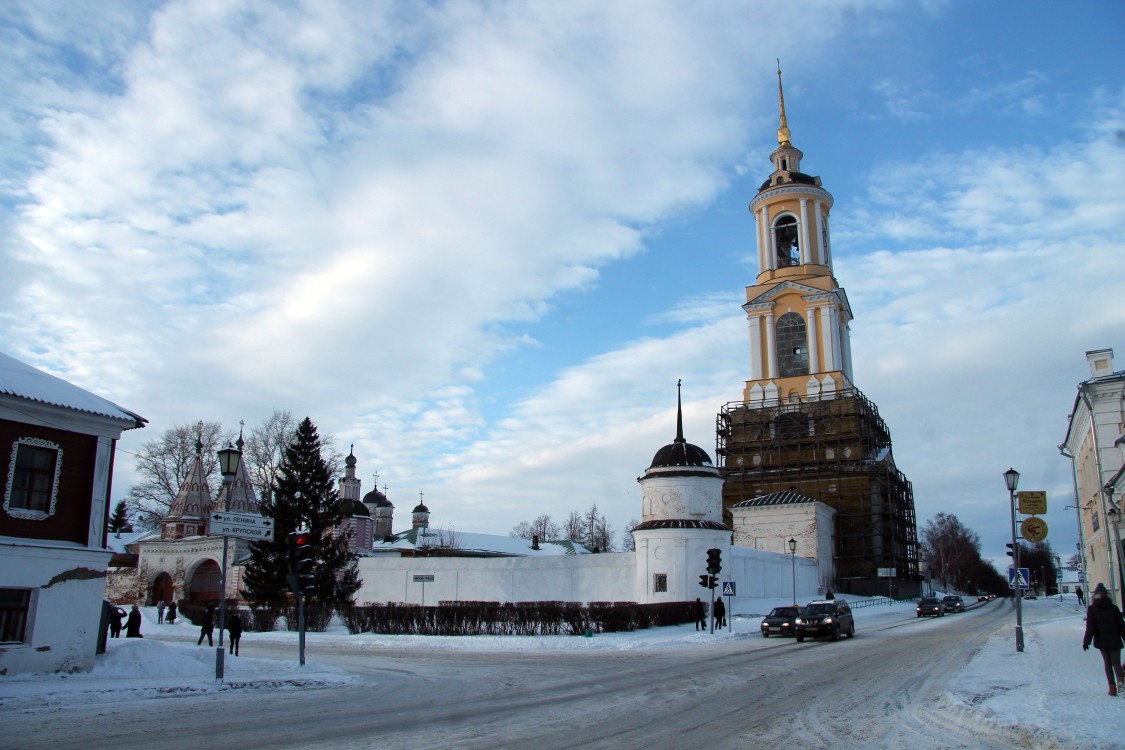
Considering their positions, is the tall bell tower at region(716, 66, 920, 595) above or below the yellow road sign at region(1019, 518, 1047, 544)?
above

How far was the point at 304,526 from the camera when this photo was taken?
1679 inches

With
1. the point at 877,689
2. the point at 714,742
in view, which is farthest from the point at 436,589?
the point at 714,742

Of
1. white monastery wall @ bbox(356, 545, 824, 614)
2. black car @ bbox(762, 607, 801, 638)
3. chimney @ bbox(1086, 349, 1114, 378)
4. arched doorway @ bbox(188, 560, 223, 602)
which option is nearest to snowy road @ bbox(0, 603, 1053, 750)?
black car @ bbox(762, 607, 801, 638)

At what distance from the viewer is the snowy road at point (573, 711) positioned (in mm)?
10195

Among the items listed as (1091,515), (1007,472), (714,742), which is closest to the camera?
(714,742)

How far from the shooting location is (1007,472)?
21500mm

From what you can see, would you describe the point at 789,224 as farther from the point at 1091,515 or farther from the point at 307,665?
the point at 307,665

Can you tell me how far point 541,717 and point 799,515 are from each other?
46.0 meters

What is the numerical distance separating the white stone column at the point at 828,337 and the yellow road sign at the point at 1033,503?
1880 inches

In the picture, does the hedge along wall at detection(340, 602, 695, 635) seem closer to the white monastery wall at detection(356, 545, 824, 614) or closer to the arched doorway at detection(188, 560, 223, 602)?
the white monastery wall at detection(356, 545, 824, 614)

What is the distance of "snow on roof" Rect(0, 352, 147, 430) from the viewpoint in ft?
57.8

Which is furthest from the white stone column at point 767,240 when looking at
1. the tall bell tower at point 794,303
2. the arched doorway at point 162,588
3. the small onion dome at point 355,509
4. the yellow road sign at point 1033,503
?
the yellow road sign at point 1033,503

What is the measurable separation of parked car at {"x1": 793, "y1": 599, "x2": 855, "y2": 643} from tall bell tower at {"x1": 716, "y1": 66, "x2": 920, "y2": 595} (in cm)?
2947

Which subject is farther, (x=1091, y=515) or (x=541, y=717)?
(x=1091, y=515)
